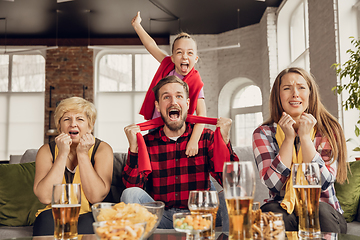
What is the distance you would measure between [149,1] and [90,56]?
7.83 feet

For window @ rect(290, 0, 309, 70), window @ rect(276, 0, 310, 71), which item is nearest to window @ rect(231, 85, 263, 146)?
window @ rect(276, 0, 310, 71)

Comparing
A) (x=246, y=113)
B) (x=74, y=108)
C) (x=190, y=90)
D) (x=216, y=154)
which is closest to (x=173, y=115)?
(x=216, y=154)

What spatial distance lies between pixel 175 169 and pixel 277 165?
0.61 m

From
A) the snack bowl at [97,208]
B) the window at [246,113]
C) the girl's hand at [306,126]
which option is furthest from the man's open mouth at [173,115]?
the window at [246,113]

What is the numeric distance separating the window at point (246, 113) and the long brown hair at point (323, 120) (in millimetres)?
5639

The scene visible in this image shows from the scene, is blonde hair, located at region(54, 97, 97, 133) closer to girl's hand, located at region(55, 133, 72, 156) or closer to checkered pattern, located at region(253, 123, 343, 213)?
girl's hand, located at region(55, 133, 72, 156)

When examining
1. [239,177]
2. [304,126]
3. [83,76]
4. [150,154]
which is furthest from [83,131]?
[83,76]

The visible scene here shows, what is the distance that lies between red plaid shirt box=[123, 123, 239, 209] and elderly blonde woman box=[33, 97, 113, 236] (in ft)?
0.56

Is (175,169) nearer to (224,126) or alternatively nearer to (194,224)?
(224,126)

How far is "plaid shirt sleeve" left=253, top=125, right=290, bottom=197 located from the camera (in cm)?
174

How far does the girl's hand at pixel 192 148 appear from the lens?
1995 mm

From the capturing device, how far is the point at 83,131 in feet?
6.79

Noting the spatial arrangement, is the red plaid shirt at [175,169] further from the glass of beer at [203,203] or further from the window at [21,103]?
the window at [21,103]

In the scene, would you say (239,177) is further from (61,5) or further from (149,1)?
(61,5)
